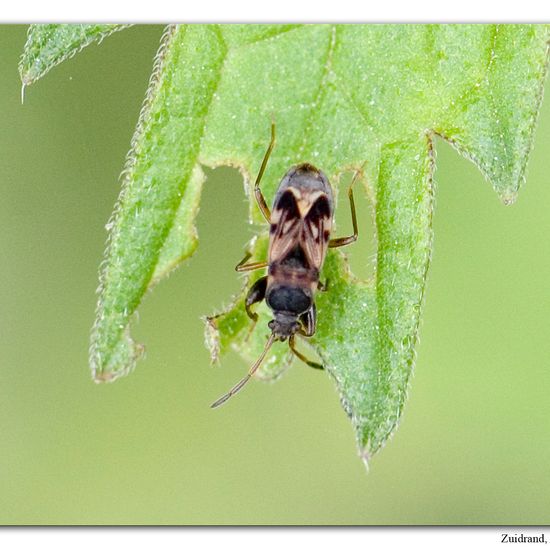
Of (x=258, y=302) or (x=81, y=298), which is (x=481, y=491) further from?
(x=81, y=298)

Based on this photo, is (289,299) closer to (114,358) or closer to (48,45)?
(114,358)

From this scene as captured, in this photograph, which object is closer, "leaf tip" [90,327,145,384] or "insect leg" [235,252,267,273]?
"leaf tip" [90,327,145,384]

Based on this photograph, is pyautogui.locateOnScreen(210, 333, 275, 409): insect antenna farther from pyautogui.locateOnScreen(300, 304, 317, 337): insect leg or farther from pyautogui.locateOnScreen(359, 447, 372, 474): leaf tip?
pyautogui.locateOnScreen(359, 447, 372, 474): leaf tip

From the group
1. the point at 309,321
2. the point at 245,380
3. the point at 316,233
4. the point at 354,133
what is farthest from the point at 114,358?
the point at 354,133

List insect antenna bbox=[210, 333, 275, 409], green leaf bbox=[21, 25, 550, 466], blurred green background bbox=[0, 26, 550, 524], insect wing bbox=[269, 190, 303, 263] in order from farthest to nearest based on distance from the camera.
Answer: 1. blurred green background bbox=[0, 26, 550, 524]
2. insect antenna bbox=[210, 333, 275, 409]
3. insect wing bbox=[269, 190, 303, 263]
4. green leaf bbox=[21, 25, 550, 466]

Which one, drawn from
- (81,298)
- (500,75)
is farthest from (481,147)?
(81,298)

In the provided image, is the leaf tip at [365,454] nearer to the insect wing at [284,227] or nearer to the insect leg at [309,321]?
the insect leg at [309,321]

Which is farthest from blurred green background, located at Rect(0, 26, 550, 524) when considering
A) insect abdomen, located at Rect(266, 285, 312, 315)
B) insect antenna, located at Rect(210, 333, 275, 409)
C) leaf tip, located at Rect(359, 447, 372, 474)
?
leaf tip, located at Rect(359, 447, 372, 474)
